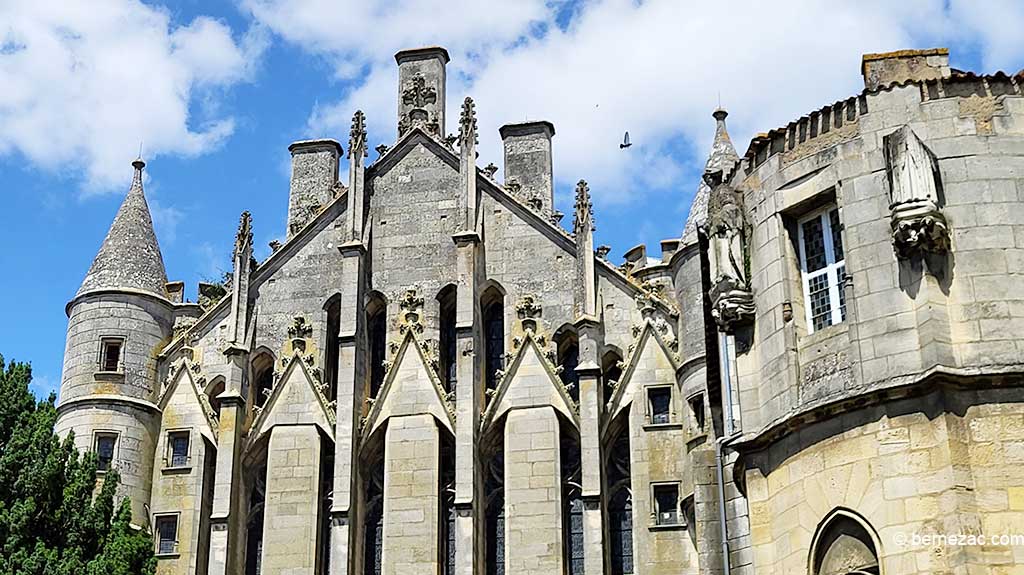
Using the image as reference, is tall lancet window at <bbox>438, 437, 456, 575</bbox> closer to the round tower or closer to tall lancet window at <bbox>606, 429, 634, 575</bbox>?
tall lancet window at <bbox>606, 429, 634, 575</bbox>

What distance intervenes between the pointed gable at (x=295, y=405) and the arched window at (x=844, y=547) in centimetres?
1377

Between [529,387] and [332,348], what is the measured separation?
452 cm

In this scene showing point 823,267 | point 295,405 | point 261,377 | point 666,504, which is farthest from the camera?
point 261,377

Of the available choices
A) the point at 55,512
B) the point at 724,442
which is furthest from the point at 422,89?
the point at 724,442

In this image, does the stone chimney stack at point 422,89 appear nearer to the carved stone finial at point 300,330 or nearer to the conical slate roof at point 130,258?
the carved stone finial at point 300,330

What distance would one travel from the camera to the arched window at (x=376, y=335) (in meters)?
29.2

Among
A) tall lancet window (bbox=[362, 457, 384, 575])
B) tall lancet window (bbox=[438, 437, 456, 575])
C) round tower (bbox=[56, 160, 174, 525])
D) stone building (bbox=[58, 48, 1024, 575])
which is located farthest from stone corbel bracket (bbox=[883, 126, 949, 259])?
round tower (bbox=[56, 160, 174, 525])

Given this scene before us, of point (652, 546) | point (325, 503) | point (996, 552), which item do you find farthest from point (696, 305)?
point (996, 552)

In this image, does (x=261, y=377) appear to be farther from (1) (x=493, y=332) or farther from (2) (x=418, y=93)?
(2) (x=418, y=93)

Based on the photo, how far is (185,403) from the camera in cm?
2936

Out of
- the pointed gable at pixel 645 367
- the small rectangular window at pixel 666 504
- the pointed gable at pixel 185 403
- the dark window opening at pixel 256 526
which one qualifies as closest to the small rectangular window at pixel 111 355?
the pointed gable at pixel 185 403

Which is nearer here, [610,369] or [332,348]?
[610,369]

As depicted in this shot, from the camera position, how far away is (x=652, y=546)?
26.0 metres

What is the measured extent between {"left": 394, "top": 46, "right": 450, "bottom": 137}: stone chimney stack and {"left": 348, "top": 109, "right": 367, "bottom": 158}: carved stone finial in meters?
1.02
